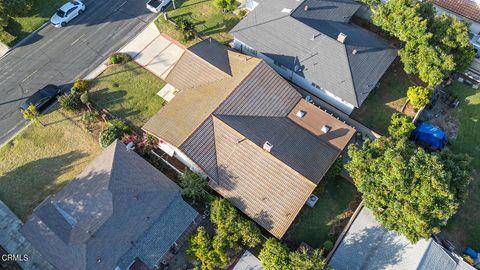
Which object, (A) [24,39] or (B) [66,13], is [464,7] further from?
(A) [24,39]

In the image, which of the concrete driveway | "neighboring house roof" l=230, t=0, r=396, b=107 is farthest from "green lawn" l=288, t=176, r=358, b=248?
the concrete driveway

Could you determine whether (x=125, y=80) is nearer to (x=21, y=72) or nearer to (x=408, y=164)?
(x=21, y=72)

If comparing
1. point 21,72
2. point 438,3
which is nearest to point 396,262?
point 438,3

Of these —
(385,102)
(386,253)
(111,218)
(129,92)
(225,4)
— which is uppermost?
(385,102)

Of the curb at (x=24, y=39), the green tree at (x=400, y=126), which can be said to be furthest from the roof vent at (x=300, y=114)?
the curb at (x=24, y=39)

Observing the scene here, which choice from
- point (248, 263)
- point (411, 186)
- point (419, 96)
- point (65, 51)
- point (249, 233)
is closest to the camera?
point (411, 186)

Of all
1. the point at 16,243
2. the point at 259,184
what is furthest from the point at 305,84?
the point at 16,243
